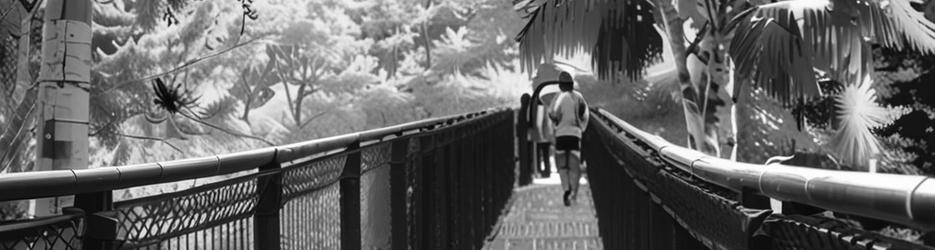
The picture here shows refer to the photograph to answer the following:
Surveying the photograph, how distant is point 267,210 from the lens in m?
2.96

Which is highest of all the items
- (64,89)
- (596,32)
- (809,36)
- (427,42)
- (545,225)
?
(427,42)

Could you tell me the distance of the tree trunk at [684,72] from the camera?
60.4 feet

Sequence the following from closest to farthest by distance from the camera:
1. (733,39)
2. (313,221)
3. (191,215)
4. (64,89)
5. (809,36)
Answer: (191,215) → (313,221) → (64,89) → (809,36) → (733,39)

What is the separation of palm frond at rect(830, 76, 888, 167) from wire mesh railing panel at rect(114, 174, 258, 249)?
77.2ft

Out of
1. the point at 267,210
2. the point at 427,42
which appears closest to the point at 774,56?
the point at 267,210

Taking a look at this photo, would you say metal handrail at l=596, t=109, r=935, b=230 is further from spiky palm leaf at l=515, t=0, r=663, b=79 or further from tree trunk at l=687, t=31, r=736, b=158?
tree trunk at l=687, t=31, r=736, b=158

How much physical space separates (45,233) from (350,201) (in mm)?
2124

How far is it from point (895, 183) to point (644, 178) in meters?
3.31

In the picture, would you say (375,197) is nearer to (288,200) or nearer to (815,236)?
(288,200)

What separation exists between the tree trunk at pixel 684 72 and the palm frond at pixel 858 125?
23.7 feet

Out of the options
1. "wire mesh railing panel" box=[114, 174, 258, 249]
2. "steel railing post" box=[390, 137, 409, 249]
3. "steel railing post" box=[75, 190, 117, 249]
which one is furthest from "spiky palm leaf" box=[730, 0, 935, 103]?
"steel railing post" box=[75, 190, 117, 249]

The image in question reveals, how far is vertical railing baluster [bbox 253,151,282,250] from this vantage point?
292cm

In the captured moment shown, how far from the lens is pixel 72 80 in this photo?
990 centimetres

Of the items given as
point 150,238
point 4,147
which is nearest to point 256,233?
point 150,238
